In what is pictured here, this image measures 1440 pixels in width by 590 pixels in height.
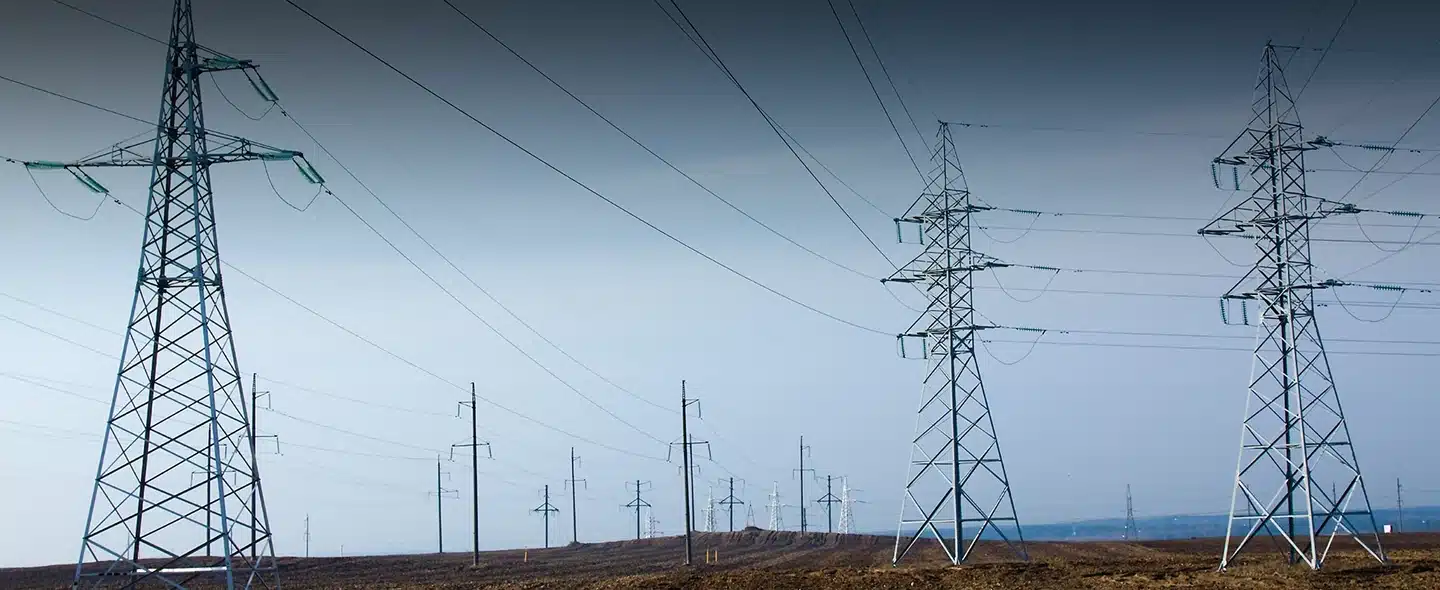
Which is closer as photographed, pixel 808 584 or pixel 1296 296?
pixel 808 584

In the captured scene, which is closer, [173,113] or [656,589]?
[173,113]

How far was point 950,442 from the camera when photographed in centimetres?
5703

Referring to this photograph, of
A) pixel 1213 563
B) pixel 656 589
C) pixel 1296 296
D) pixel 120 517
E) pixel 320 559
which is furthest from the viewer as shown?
pixel 320 559

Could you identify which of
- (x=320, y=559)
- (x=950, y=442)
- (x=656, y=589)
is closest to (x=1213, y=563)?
(x=950, y=442)

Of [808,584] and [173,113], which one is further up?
[173,113]

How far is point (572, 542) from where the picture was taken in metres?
149

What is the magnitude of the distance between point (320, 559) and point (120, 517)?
6106 cm

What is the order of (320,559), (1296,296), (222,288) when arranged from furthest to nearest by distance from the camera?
(320,559), (1296,296), (222,288)

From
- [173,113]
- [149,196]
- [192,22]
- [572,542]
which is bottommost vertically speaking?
[572,542]

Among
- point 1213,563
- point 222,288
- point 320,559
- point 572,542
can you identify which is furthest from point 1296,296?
point 572,542

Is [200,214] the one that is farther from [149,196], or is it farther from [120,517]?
[120,517]

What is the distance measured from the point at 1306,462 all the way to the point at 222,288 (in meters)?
35.1

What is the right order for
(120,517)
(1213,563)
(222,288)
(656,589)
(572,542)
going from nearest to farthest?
(120,517) < (222,288) < (656,589) < (1213,563) < (572,542)

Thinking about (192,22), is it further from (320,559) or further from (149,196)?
(320,559)
